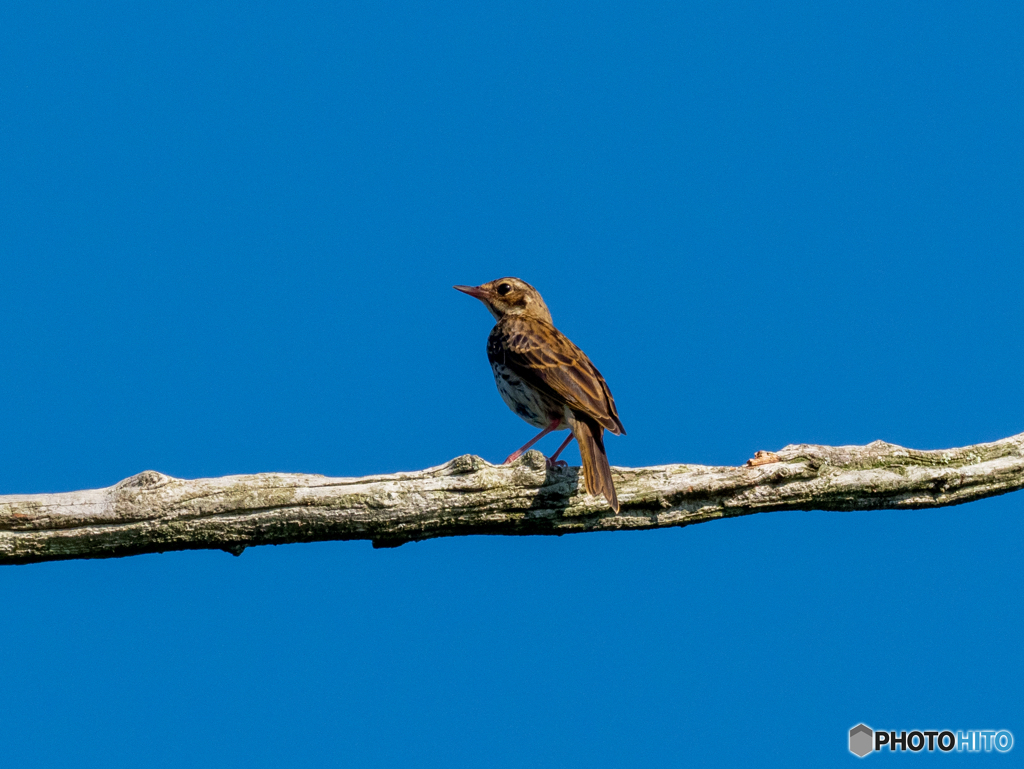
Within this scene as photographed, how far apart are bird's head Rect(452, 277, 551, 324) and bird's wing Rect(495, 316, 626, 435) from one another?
0.67m

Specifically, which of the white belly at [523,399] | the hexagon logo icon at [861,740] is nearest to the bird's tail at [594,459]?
the white belly at [523,399]

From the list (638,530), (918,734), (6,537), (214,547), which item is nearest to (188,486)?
(214,547)

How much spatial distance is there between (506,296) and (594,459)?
268 centimetres

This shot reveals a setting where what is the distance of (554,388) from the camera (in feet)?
27.3

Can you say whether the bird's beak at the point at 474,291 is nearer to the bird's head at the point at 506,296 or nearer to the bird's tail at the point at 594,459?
the bird's head at the point at 506,296

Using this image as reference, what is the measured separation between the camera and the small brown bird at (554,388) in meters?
7.97

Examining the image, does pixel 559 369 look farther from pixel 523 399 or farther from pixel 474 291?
pixel 474 291

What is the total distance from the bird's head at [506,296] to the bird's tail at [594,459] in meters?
2.02

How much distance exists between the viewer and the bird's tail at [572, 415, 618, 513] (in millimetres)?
7609

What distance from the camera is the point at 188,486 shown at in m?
7.20

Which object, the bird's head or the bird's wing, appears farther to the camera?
the bird's head

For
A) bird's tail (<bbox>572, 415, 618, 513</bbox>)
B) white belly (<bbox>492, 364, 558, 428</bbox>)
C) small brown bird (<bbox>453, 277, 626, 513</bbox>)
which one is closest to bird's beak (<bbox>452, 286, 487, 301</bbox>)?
small brown bird (<bbox>453, 277, 626, 513</bbox>)

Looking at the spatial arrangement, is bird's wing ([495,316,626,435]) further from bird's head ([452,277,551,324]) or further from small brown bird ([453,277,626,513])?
bird's head ([452,277,551,324])

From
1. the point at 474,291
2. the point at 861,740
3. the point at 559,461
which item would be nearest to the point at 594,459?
the point at 559,461
